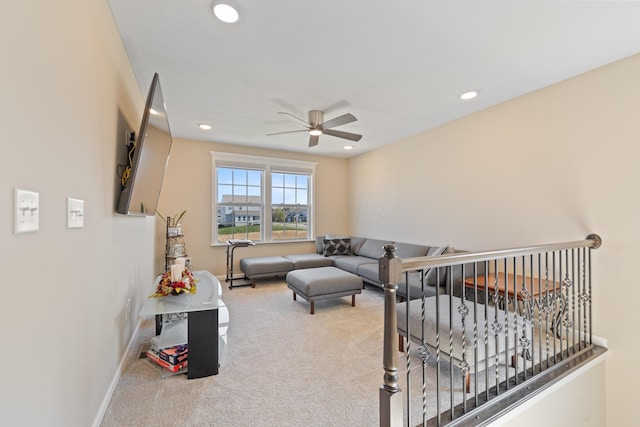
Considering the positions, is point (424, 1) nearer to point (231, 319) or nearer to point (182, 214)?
point (231, 319)

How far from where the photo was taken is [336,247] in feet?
18.0

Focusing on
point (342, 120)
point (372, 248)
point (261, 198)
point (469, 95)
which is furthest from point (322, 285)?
point (469, 95)

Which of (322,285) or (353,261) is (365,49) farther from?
(353,261)

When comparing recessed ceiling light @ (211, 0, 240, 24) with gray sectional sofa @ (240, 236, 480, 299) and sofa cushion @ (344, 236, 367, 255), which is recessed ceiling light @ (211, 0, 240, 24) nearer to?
gray sectional sofa @ (240, 236, 480, 299)

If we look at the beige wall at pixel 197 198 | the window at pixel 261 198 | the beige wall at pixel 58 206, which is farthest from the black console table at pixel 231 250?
the beige wall at pixel 58 206

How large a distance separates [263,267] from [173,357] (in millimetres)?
2487

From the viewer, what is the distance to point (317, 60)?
237cm

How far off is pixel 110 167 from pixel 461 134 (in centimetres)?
405

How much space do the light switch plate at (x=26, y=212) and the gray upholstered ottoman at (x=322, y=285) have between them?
2.78 m

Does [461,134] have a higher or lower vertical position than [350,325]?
higher

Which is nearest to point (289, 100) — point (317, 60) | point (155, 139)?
point (317, 60)

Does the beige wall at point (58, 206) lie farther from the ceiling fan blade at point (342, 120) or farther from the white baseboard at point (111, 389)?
the ceiling fan blade at point (342, 120)

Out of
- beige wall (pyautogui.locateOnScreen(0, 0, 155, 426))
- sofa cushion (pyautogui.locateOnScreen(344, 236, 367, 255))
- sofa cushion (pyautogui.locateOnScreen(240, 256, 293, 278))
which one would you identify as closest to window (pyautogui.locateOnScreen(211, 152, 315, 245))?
sofa cushion (pyautogui.locateOnScreen(240, 256, 293, 278))

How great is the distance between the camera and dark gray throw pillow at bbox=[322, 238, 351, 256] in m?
5.44
